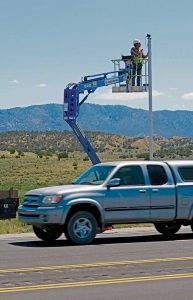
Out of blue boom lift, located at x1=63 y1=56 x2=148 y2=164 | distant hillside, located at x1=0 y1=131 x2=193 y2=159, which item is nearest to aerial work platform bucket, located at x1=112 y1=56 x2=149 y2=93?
blue boom lift, located at x1=63 y1=56 x2=148 y2=164

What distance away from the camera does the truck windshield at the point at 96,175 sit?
64.1ft

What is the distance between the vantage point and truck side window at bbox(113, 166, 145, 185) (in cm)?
1955

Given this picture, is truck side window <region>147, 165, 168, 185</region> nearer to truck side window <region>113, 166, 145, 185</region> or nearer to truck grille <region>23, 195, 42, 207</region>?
truck side window <region>113, 166, 145, 185</region>

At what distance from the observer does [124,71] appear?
Result: 95.6 ft

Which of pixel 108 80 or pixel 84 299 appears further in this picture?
pixel 108 80

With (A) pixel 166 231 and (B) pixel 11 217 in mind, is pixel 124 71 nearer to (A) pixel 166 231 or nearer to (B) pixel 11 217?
(B) pixel 11 217

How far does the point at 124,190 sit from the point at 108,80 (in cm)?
1041

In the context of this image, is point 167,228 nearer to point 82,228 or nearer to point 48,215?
point 82,228

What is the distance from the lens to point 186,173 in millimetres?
20234

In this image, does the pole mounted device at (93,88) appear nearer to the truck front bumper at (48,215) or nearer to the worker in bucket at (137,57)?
the worker in bucket at (137,57)

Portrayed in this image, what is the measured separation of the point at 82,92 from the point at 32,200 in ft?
35.3

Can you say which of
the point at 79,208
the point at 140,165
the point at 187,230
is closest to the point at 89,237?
the point at 79,208

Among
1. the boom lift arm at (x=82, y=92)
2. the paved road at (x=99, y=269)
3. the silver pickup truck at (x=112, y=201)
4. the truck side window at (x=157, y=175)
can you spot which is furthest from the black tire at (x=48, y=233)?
the boom lift arm at (x=82, y=92)

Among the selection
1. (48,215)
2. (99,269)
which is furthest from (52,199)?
(99,269)
